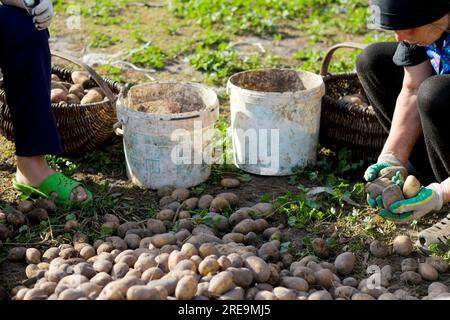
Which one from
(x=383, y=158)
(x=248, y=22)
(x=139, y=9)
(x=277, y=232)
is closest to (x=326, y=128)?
(x=383, y=158)

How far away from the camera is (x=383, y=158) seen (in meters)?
2.75

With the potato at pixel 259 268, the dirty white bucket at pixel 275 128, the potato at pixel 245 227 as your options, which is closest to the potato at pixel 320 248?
the potato at pixel 245 227

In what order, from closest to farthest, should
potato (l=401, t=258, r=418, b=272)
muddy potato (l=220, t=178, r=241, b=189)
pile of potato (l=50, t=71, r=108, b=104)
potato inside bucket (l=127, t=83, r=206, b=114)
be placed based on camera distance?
potato (l=401, t=258, r=418, b=272) < muddy potato (l=220, t=178, r=241, b=189) < potato inside bucket (l=127, t=83, r=206, b=114) < pile of potato (l=50, t=71, r=108, b=104)

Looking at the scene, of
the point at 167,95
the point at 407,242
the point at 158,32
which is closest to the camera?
the point at 407,242

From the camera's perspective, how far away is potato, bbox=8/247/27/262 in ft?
8.21

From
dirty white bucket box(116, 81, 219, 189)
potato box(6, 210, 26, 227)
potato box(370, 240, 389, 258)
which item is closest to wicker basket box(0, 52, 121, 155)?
dirty white bucket box(116, 81, 219, 189)

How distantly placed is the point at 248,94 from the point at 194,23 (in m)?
2.32

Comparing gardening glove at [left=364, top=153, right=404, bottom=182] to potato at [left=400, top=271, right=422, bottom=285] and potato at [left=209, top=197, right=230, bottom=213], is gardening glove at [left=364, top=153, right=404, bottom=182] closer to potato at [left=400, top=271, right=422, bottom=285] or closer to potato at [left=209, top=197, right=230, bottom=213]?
potato at [left=400, top=271, right=422, bottom=285]

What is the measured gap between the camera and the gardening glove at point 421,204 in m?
2.49

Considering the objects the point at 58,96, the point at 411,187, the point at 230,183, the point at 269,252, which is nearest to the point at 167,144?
the point at 230,183

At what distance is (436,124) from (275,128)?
2.74 ft

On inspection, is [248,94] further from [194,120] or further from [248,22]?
[248,22]

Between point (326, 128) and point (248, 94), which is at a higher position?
point (248, 94)
